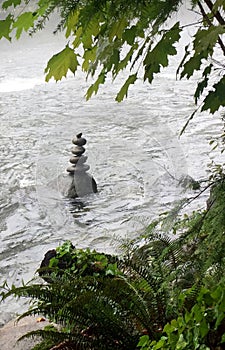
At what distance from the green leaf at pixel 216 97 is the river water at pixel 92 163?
56.8 inches

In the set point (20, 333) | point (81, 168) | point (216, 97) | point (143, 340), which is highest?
point (216, 97)

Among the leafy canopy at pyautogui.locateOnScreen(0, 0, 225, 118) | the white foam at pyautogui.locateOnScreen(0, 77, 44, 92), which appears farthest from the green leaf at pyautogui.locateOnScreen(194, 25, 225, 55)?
the white foam at pyautogui.locateOnScreen(0, 77, 44, 92)

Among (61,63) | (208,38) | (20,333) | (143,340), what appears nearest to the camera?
(208,38)

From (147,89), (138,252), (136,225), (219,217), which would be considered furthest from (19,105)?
(219,217)

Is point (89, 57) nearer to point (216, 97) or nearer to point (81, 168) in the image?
point (216, 97)

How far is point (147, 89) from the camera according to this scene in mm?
4875

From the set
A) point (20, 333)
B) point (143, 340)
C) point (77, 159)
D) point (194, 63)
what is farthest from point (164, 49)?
point (77, 159)

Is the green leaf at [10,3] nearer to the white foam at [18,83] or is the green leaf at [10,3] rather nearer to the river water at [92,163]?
the river water at [92,163]

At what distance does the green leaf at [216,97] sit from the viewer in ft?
1.84

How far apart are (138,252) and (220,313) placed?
57 cm

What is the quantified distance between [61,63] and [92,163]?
2.70 meters

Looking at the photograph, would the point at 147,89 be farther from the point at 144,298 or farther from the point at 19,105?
the point at 144,298

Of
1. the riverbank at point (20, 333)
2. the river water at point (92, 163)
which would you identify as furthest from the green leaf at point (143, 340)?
the river water at point (92, 163)

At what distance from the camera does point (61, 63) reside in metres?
0.61
